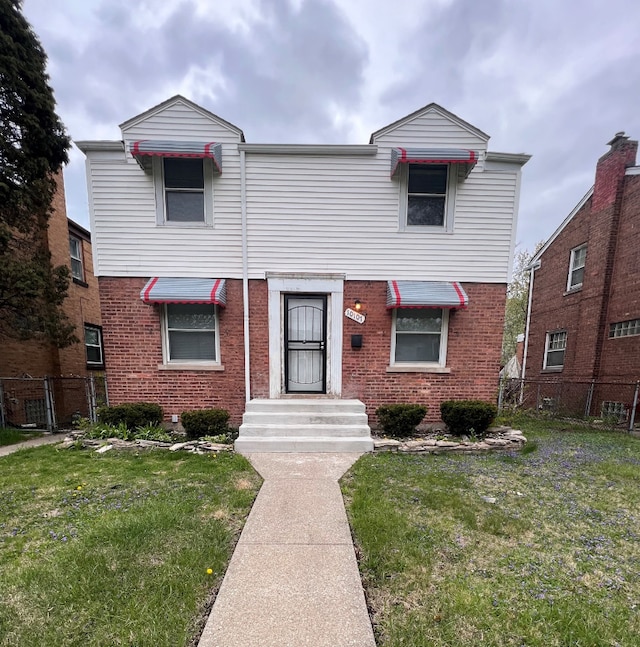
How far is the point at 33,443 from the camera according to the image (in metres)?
5.73

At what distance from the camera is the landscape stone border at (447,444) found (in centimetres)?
493

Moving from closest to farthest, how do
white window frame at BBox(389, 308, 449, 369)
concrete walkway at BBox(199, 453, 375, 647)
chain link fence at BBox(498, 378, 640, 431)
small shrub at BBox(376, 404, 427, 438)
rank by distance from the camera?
concrete walkway at BBox(199, 453, 375, 647), small shrub at BBox(376, 404, 427, 438), white window frame at BBox(389, 308, 449, 369), chain link fence at BBox(498, 378, 640, 431)

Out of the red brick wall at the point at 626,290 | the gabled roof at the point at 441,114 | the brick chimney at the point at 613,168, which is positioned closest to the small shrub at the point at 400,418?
the gabled roof at the point at 441,114

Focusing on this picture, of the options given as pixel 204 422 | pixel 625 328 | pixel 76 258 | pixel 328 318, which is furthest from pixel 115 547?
pixel 625 328

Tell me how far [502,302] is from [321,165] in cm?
445

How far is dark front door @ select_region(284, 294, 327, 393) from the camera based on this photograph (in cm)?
599

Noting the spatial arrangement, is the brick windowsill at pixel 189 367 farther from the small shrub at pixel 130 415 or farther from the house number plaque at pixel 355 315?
the house number plaque at pixel 355 315

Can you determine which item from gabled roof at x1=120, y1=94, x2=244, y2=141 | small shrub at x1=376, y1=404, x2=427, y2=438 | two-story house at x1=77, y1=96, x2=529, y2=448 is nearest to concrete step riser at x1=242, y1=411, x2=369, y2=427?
two-story house at x1=77, y1=96, x2=529, y2=448

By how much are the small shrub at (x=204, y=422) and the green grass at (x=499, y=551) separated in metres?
2.65

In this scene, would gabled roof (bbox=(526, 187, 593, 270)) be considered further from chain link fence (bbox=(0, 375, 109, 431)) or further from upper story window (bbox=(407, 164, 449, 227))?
chain link fence (bbox=(0, 375, 109, 431))

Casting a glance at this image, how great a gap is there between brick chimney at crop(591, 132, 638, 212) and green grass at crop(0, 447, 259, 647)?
1188cm

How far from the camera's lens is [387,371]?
19.4 ft

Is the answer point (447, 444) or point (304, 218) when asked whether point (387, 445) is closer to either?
point (447, 444)

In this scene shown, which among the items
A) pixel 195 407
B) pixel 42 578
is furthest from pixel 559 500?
pixel 195 407
